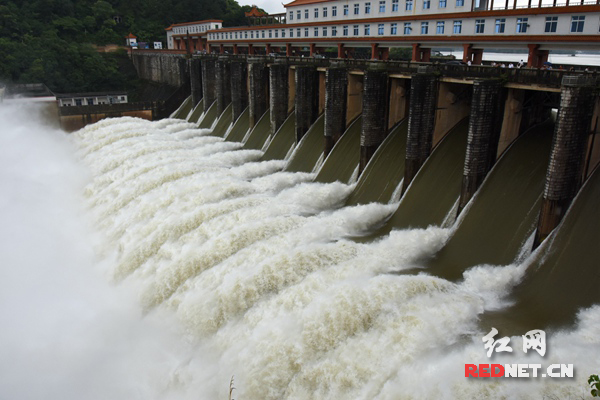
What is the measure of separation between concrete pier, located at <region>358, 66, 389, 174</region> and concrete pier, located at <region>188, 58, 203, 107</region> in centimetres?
2348

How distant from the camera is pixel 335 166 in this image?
22.5 metres

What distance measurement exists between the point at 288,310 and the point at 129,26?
7922cm

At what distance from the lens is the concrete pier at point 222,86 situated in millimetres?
36156

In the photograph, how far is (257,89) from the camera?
3144 cm

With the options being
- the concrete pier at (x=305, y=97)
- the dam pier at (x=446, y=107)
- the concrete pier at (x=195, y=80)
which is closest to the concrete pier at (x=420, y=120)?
the dam pier at (x=446, y=107)

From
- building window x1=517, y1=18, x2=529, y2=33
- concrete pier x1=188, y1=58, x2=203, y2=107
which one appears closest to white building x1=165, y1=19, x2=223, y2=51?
concrete pier x1=188, y1=58, x2=203, y2=107

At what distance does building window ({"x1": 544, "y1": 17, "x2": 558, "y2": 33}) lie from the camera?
1896 cm

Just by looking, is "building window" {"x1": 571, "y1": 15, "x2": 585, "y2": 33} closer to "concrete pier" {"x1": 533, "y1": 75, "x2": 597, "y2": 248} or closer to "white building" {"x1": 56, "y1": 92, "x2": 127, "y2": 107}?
"concrete pier" {"x1": 533, "y1": 75, "x2": 597, "y2": 248}

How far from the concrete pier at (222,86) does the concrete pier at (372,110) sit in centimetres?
1790

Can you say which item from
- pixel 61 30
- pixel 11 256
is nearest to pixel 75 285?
pixel 11 256

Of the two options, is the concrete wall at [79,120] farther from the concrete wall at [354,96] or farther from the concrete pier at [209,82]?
the concrete wall at [354,96]

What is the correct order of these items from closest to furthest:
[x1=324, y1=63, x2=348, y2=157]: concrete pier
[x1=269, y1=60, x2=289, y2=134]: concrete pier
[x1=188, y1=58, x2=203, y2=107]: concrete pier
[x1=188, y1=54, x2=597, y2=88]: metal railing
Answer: [x1=188, y1=54, x2=597, y2=88]: metal railing, [x1=324, y1=63, x2=348, y2=157]: concrete pier, [x1=269, y1=60, x2=289, y2=134]: concrete pier, [x1=188, y1=58, x2=203, y2=107]: concrete pier

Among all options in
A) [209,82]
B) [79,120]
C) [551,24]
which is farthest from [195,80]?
[551,24]

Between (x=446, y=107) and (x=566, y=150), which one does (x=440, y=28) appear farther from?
(x=566, y=150)
